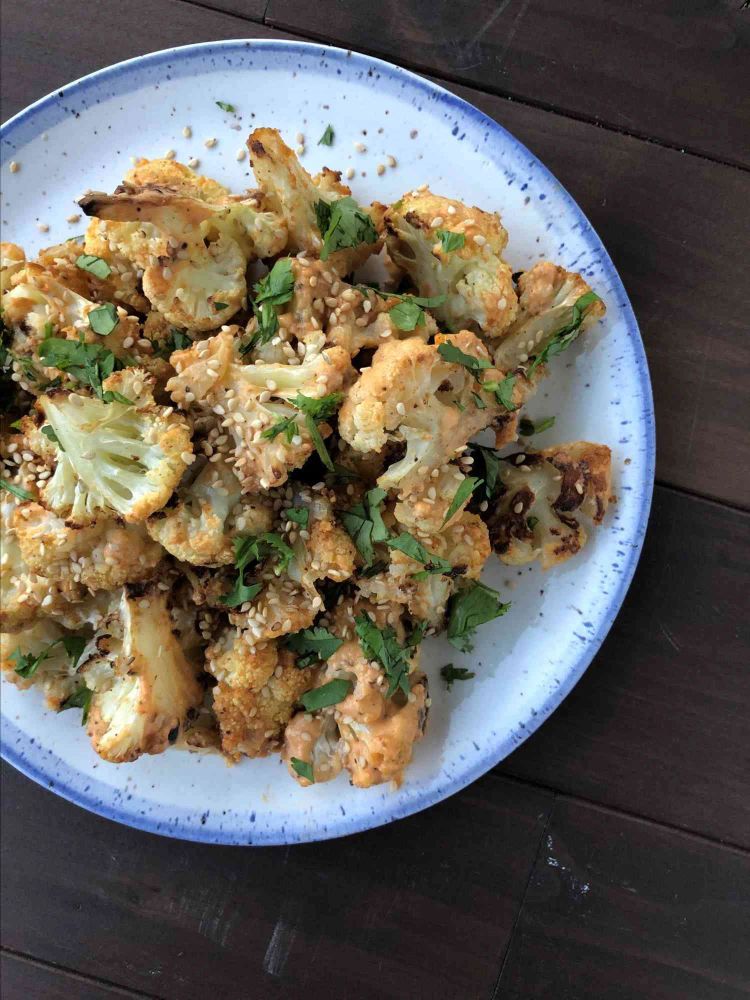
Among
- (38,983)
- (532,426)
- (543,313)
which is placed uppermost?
(543,313)

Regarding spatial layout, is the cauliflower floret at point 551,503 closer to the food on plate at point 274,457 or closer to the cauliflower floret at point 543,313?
the food on plate at point 274,457

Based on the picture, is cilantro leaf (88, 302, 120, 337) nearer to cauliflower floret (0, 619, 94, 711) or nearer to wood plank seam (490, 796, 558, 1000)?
cauliflower floret (0, 619, 94, 711)

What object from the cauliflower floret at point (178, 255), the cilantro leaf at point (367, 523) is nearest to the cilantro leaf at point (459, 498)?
the cilantro leaf at point (367, 523)

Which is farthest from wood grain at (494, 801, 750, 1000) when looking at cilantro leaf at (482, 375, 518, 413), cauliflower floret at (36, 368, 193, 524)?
cauliflower floret at (36, 368, 193, 524)

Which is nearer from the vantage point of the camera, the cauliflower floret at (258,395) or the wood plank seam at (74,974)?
the cauliflower floret at (258,395)

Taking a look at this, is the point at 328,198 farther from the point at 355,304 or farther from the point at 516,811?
the point at 516,811

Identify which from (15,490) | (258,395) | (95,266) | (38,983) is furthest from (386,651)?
(38,983)

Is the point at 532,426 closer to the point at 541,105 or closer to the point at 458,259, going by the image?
the point at 458,259
